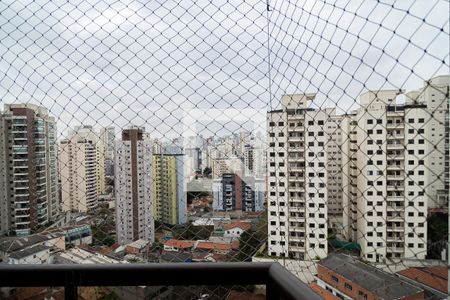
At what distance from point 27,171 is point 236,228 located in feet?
3.88

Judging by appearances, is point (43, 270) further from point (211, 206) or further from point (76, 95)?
point (211, 206)

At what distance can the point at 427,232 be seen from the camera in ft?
3.37

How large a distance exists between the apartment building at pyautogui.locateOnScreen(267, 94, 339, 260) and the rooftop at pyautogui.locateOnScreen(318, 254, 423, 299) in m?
0.08

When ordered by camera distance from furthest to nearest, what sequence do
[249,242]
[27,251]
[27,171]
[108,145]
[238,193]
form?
[238,193] → [27,171] → [108,145] → [249,242] → [27,251]

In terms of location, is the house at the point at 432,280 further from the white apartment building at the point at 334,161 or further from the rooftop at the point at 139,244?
the rooftop at the point at 139,244

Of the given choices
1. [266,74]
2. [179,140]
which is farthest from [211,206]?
[266,74]

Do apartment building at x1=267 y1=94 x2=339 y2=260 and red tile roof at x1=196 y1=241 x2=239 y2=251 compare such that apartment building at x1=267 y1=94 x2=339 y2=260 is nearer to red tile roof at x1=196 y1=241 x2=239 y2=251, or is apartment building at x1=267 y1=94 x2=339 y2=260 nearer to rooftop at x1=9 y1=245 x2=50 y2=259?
red tile roof at x1=196 y1=241 x2=239 y2=251

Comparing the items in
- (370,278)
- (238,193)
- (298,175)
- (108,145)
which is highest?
(108,145)

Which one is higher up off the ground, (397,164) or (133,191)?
(397,164)

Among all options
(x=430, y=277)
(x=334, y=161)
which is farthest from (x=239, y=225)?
(x=430, y=277)

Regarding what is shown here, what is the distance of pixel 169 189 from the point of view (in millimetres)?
1859

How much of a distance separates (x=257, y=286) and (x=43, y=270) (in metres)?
0.46

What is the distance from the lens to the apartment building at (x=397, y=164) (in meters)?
0.88

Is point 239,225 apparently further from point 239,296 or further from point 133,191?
point 239,296
